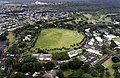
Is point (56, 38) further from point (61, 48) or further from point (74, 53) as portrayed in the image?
point (74, 53)

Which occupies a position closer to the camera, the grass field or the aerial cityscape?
the aerial cityscape

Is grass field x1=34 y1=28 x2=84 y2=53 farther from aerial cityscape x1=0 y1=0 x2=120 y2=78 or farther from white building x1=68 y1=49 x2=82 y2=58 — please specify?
white building x1=68 y1=49 x2=82 y2=58

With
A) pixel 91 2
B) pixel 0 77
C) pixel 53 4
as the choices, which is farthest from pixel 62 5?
pixel 0 77

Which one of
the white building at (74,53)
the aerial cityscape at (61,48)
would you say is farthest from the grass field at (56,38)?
the white building at (74,53)

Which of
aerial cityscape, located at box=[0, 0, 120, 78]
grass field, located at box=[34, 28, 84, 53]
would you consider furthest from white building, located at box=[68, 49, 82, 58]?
grass field, located at box=[34, 28, 84, 53]

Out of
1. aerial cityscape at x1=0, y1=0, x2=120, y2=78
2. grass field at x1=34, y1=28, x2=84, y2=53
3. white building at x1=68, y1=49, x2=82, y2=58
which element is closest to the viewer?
aerial cityscape at x1=0, y1=0, x2=120, y2=78

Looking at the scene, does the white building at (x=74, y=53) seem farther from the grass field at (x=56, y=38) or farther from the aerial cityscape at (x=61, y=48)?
the grass field at (x=56, y=38)

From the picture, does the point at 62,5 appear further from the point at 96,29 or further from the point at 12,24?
the point at 96,29
